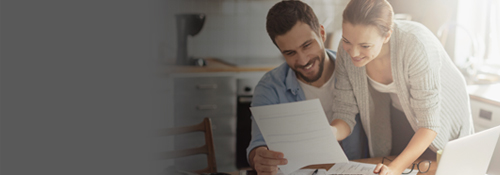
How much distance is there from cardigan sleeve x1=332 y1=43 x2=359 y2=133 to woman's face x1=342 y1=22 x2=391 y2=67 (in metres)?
0.02

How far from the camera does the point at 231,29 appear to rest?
86cm

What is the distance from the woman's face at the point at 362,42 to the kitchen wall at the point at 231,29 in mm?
46

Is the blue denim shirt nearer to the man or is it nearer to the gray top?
the man

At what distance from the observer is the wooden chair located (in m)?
0.85

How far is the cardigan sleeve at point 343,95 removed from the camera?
3.25ft

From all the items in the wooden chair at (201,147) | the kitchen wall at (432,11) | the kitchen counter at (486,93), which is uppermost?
the kitchen wall at (432,11)

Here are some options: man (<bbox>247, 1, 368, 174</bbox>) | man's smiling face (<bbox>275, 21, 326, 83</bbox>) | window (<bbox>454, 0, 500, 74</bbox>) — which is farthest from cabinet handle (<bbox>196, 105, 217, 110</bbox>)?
window (<bbox>454, 0, 500, 74</bbox>)

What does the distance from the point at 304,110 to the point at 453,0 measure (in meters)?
0.73

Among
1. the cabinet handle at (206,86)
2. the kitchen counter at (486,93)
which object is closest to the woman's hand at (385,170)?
the cabinet handle at (206,86)

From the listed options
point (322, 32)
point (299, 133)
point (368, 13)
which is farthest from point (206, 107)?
point (368, 13)

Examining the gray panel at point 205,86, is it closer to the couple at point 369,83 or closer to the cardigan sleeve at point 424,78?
the couple at point 369,83

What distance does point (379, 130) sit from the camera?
1095 millimetres

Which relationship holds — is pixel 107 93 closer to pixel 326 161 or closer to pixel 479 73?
pixel 326 161

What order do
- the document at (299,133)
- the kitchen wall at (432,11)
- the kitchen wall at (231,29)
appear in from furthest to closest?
the kitchen wall at (432,11), the document at (299,133), the kitchen wall at (231,29)
